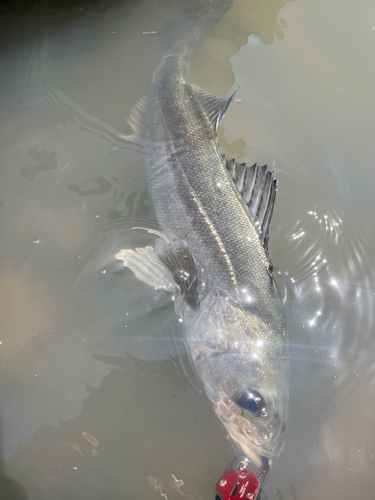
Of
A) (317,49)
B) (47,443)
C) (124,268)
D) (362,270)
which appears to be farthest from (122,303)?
(317,49)

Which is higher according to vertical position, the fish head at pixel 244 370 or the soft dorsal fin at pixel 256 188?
the soft dorsal fin at pixel 256 188

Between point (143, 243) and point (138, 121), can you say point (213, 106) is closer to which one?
point (138, 121)

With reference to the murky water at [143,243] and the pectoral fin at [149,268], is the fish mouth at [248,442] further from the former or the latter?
the pectoral fin at [149,268]

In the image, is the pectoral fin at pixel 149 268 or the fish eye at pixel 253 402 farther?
the pectoral fin at pixel 149 268

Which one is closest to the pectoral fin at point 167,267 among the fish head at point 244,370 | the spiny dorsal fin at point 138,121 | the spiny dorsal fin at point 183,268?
the spiny dorsal fin at point 183,268

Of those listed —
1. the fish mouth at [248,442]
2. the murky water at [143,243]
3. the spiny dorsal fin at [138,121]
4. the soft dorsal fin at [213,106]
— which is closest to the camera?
the fish mouth at [248,442]

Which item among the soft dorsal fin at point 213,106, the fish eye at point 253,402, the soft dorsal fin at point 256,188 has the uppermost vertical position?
the soft dorsal fin at point 213,106

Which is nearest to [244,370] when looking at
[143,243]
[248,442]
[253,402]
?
[253,402]
